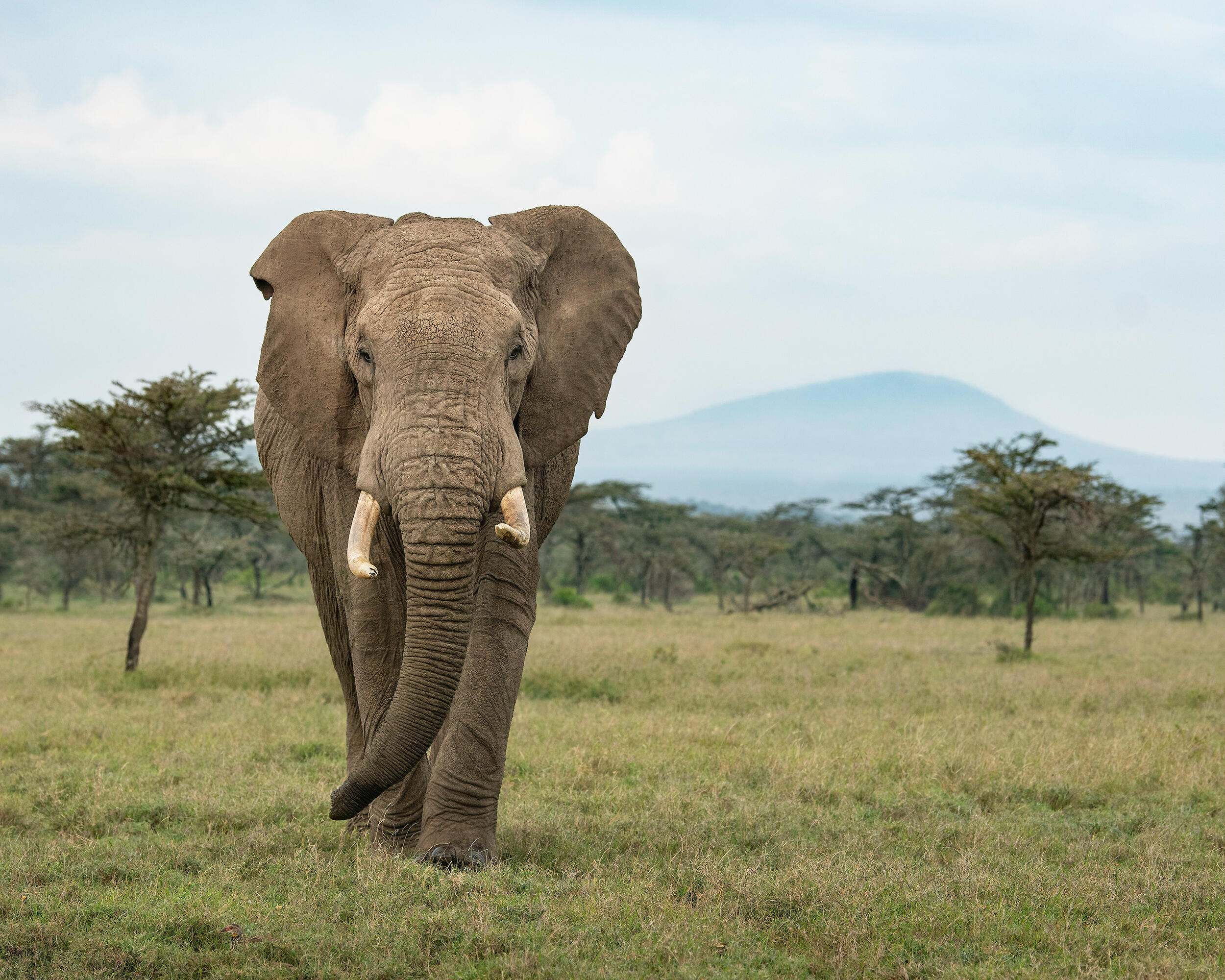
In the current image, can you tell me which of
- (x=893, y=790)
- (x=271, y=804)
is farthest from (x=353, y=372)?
(x=893, y=790)

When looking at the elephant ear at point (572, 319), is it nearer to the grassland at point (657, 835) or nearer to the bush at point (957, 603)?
the grassland at point (657, 835)

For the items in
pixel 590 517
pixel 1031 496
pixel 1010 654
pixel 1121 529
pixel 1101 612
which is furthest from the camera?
pixel 590 517

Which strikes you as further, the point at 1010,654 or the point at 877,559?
the point at 877,559

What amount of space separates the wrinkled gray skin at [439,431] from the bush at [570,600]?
987 inches

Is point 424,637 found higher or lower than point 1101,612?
lower

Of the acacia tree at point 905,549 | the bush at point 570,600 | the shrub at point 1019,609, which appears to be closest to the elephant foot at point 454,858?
the bush at point 570,600

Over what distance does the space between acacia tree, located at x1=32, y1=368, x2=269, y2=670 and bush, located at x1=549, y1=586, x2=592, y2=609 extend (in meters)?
16.8

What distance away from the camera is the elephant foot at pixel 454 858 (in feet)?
19.4

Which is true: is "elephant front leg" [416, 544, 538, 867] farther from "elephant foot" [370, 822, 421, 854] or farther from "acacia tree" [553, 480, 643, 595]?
"acacia tree" [553, 480, 643, 595]

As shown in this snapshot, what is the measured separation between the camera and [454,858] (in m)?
5.95

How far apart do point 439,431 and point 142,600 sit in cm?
1090

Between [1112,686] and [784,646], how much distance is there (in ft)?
18.2

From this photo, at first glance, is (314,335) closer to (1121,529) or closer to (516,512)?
(516,512)

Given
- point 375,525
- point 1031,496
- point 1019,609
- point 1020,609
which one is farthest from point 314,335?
point 1020,609
